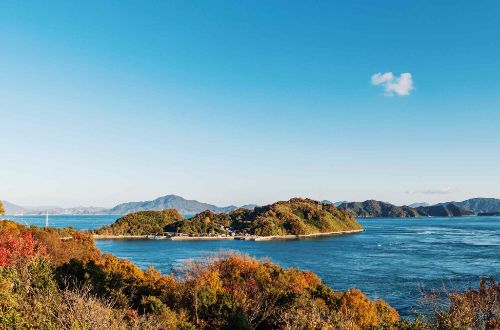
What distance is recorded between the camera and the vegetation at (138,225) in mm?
177625

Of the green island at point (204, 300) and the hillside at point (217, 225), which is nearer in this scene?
the green island at point (204, 300)

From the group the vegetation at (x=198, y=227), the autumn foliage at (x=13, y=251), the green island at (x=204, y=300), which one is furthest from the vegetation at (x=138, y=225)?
the green island at (x=204, y=300)

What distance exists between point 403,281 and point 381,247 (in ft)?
179

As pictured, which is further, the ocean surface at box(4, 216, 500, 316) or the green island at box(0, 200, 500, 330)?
the ocean surface at box(4, 216, 500, 316)

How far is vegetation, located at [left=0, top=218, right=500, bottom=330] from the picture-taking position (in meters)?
20.8

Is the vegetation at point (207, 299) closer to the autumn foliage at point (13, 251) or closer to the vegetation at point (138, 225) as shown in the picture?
the autumn foliage at point (13, 251)

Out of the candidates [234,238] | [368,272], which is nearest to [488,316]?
[368,272]

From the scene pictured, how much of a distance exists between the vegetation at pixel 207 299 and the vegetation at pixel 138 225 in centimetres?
13353

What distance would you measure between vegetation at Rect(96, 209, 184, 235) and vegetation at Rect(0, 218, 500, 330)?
133532mm

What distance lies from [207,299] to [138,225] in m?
161

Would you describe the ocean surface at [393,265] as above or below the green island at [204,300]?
below

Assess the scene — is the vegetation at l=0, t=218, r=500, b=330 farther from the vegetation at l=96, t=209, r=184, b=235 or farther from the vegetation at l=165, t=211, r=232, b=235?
the vegetation at l=96, t=209, r=184, b=235

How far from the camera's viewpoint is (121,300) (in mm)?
32094

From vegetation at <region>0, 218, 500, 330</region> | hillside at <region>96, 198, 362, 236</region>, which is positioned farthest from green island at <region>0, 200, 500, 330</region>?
hillside at <region>96, 198, 362, 236</region>
